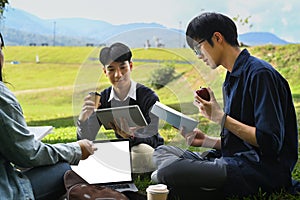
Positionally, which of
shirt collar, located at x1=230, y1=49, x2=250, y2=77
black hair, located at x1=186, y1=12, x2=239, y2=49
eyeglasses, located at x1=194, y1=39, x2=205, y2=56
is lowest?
shirt collar, located at x1=230, y1=49, x2=250, y2=77

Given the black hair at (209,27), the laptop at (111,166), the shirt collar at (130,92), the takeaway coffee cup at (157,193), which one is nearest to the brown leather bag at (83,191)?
the takeaway coffee cup at (157,193)

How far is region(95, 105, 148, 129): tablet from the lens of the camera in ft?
6.57

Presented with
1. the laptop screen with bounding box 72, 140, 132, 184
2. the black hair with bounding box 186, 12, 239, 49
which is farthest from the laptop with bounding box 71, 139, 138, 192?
the black hair with bounding box 186, 12, 239, 49

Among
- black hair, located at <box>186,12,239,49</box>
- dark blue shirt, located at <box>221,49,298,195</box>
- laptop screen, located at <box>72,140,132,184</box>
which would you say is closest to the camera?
dark blue shirt, located at <box>221,49,298,195</box>

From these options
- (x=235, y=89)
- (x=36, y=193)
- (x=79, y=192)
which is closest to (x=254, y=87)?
(x=235, y=89)

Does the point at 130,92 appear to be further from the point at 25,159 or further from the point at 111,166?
the point at 25,159

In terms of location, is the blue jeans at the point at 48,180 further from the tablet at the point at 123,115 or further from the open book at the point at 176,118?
the open book at the point at 176,118

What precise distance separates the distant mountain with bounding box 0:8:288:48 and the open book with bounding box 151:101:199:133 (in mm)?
250

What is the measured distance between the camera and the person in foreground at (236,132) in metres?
1.87

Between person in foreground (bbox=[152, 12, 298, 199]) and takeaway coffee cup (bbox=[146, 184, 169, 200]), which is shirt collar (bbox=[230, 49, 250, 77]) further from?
takeaway coffee cup (bbox=[146, 184, 169, 200])

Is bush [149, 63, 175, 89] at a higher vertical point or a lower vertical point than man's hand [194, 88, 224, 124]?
higher

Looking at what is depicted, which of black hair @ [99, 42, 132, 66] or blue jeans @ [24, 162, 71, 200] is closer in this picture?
blue jeans @ [24, 162, 71, 200]

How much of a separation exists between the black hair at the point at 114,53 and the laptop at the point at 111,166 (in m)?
0.34

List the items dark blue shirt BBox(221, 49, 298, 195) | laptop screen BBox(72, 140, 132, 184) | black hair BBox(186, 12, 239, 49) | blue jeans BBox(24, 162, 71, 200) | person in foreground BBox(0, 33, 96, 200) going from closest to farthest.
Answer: person in foreground BBox(0, 33, 96, 200)
blue jeans BBox(24, 162, 71, 200)
dark blue shirt BBox(221, 49, 298, 195)
black hair BBox(186, 12, 239, 49)
laptop screen BBox(72, 140, 132, 184)
